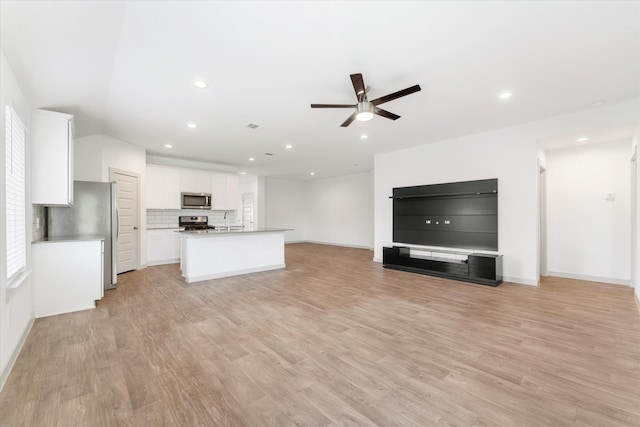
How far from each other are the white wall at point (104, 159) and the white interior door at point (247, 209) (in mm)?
4903

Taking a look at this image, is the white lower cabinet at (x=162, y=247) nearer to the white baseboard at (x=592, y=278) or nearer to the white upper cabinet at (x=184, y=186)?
the white upper cabinet at (x=184, y=186)

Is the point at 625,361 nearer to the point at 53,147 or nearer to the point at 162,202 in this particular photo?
the point at 53,147

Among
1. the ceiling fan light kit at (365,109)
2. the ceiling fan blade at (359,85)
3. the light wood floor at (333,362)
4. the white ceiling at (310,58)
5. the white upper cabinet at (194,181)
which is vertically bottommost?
the light wood floor at (333,362)

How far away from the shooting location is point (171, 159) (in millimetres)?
7438

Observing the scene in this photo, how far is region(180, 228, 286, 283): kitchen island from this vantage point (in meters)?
5.13

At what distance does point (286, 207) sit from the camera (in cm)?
1202

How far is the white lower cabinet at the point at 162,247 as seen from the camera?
6.70 metres

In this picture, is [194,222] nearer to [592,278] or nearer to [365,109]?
[365,109]

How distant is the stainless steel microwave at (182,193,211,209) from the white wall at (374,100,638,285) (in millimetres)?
6043

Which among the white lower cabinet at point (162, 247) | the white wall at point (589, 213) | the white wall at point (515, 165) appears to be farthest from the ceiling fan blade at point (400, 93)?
the white lower cabinet at point (162, 247)

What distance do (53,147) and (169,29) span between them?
8.47 feet

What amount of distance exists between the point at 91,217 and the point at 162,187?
277cm

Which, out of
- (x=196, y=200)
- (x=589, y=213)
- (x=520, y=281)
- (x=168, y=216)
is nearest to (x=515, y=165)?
(x=589, y=213)

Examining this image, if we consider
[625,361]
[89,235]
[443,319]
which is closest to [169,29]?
[89,235]
